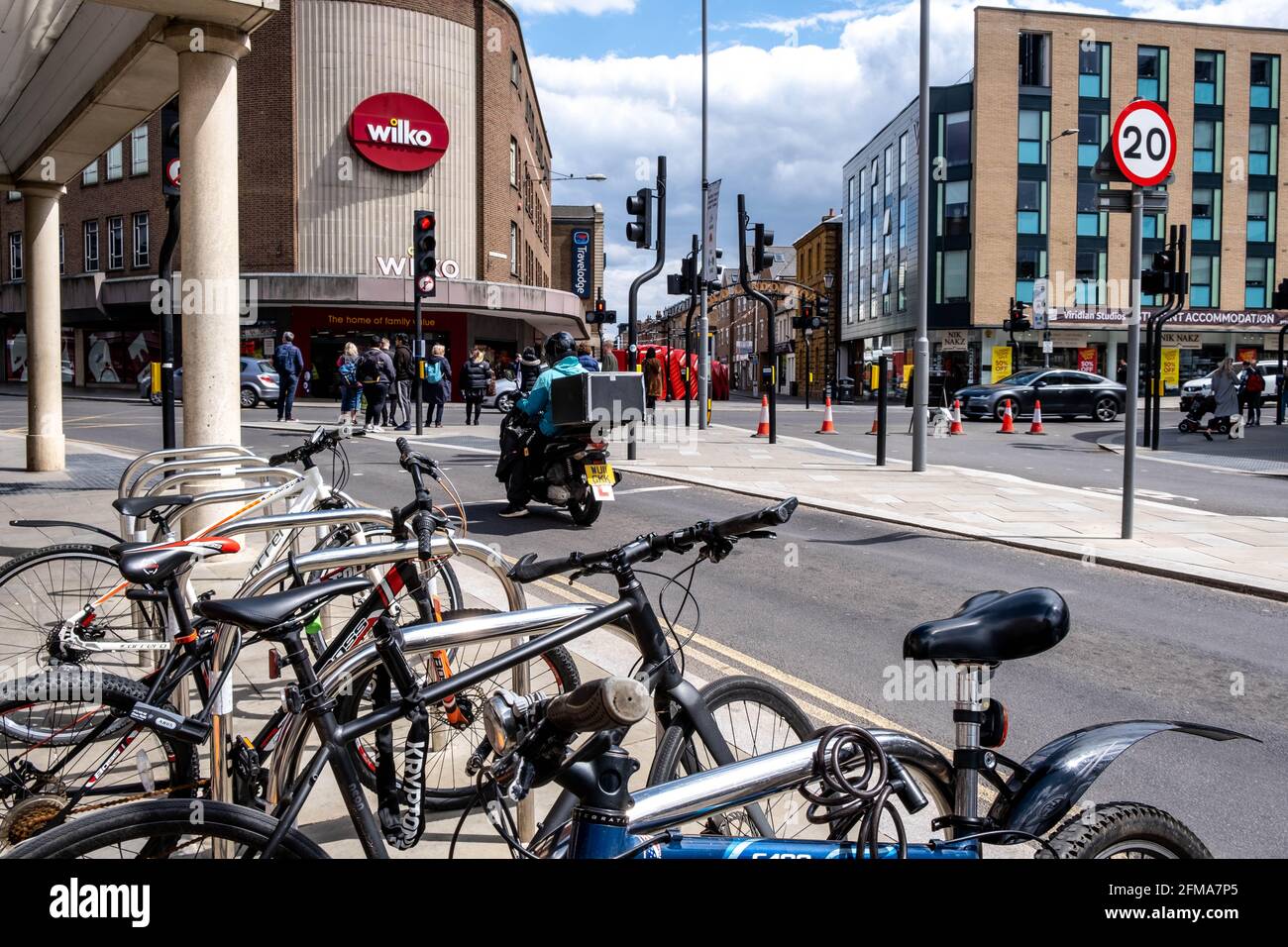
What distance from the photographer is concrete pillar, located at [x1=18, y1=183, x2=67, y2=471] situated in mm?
11609

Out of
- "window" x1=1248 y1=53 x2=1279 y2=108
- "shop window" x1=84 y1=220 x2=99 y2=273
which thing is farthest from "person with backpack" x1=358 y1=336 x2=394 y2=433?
"window" x1=1248 y1=53 x2=1279 y2=108

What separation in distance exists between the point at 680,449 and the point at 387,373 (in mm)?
6260

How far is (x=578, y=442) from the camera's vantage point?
984 centimetres

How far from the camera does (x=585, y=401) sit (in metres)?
9.60

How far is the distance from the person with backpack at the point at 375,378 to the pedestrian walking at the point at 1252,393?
21.4m

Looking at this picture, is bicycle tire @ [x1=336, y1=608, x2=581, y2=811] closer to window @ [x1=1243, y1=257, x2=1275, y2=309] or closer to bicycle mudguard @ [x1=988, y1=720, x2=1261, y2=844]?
bicycle mudguard @ [x1=988, y1=720, x2=1261, y2=844]

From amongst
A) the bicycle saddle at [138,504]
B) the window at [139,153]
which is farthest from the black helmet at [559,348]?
the window at [139,153]

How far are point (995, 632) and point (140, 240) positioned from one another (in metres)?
44.7

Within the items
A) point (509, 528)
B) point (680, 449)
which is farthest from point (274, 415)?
point (509, 528)

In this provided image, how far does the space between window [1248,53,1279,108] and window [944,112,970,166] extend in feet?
45.7

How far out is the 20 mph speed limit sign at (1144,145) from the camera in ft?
27.8

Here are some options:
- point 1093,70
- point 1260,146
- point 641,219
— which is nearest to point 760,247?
point 641,219

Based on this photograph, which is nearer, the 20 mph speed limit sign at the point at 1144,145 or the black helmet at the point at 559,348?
the 20 mph speed limit sign at the point at 1144,145

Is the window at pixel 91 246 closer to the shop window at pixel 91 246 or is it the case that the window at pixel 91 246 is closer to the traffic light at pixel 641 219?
the shop window at pixel 91 246
